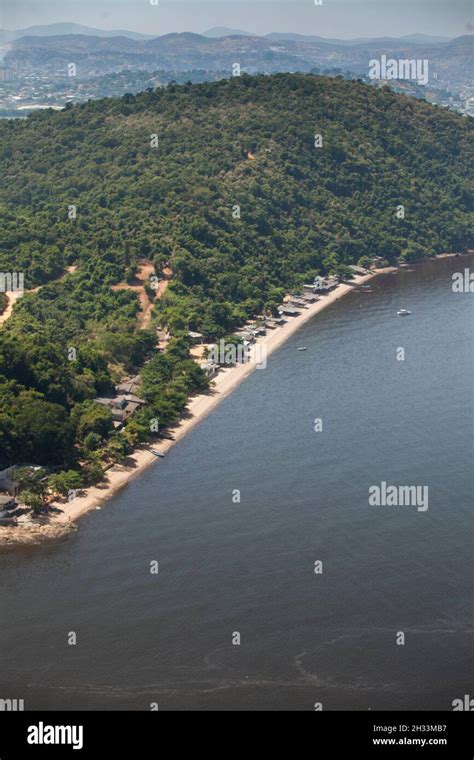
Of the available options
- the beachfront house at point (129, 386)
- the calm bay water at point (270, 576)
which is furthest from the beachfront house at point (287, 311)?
the beachfront house at point (129, 386)

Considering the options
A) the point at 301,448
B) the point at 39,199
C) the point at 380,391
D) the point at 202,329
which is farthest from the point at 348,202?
the point at 301,448

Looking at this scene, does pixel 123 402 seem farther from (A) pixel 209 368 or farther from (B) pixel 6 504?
(B) pixel 6 504

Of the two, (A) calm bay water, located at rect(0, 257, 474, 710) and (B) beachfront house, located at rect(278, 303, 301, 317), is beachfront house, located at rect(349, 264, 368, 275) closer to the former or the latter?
(B) beachfront house, located at rect(278, 303, 301, 317)

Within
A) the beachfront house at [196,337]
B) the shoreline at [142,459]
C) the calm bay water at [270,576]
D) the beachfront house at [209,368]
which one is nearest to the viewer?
the calm bay water at [270,576]

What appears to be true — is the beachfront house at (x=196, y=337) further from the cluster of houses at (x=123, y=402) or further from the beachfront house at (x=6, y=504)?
the beachfront house at (x=6, y=504)

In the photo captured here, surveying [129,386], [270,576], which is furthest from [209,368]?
[270,576]

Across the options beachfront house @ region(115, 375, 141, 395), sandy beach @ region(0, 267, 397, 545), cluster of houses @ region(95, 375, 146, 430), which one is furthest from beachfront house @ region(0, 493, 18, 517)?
beachfront house @ region(115, 375, 141, 395)
